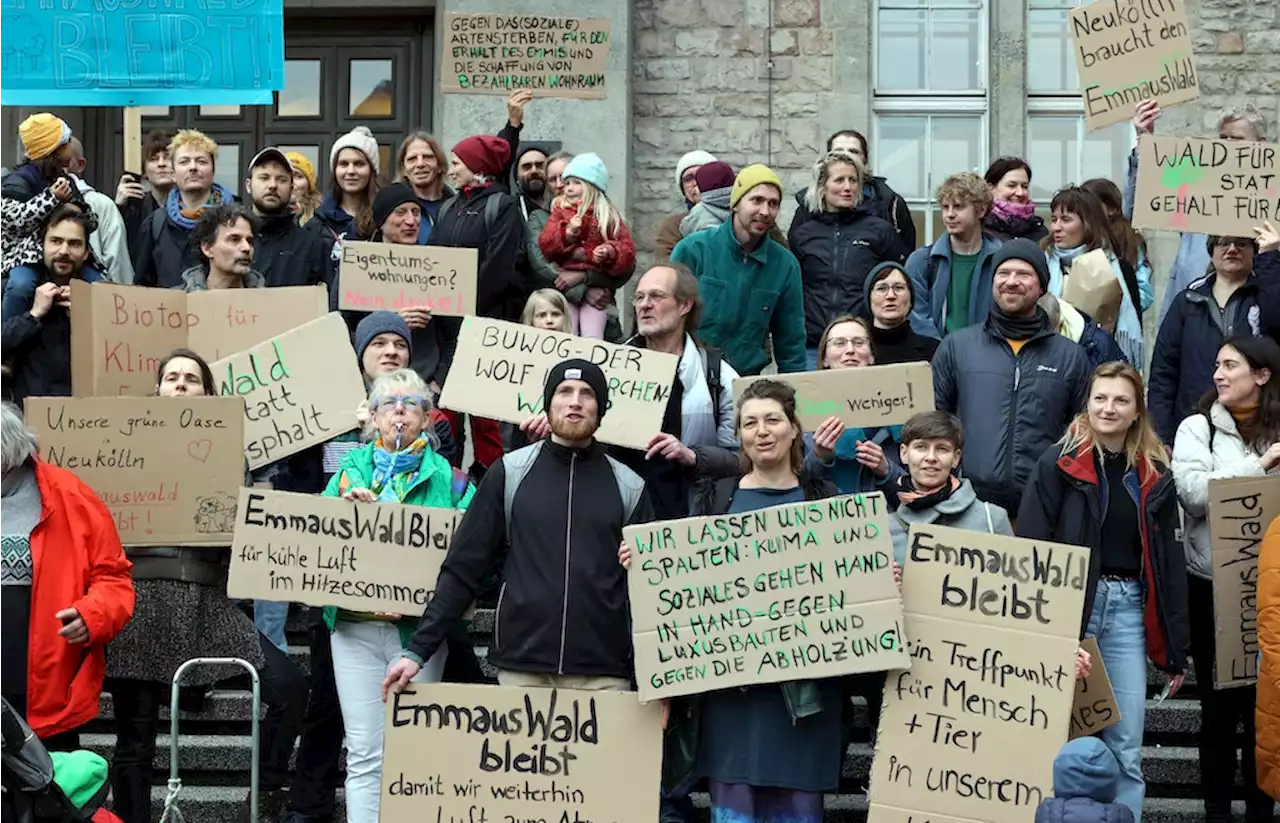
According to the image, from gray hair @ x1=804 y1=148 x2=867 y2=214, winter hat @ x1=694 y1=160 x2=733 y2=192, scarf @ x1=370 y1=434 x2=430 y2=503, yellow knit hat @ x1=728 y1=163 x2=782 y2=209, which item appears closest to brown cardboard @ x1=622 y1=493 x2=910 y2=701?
scarf @ x1=370 y1=434 x2=430 y2=503

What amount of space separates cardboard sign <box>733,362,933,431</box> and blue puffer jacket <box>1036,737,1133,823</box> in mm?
2899

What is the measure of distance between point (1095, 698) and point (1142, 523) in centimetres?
73

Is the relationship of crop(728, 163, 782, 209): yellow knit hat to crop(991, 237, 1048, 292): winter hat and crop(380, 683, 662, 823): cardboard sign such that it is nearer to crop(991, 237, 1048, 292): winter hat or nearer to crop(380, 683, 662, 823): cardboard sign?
crop(991, 237, 1048, 292): winter hat

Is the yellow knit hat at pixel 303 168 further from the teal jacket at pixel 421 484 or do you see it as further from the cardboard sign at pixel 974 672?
the cardboard sign at pixel 974 672

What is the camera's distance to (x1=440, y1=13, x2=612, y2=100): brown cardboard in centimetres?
1213

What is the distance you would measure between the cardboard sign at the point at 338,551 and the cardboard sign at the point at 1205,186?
13.8ft

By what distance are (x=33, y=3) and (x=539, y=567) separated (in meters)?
5.61

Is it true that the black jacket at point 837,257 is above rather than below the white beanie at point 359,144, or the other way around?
below

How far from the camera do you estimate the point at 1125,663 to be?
7.98 m

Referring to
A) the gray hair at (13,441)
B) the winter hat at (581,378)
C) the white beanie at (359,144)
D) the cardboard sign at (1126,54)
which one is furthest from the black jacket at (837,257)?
the gray hair at (13,441)

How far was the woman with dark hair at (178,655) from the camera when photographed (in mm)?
8156

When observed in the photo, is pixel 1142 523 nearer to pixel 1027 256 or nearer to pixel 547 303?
pixel 1027 256

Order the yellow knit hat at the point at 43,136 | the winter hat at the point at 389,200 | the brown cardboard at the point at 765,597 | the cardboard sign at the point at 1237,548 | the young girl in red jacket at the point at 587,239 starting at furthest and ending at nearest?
the yellow knit hat at the point at 43,136
the winter hat at the point at 389,200
the young girl in red jacket at the point at 587,239
the cardboard sign at the point at 1237,548
the brown cardboard at the point at 765,597

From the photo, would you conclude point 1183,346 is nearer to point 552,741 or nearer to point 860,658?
point 860,658
